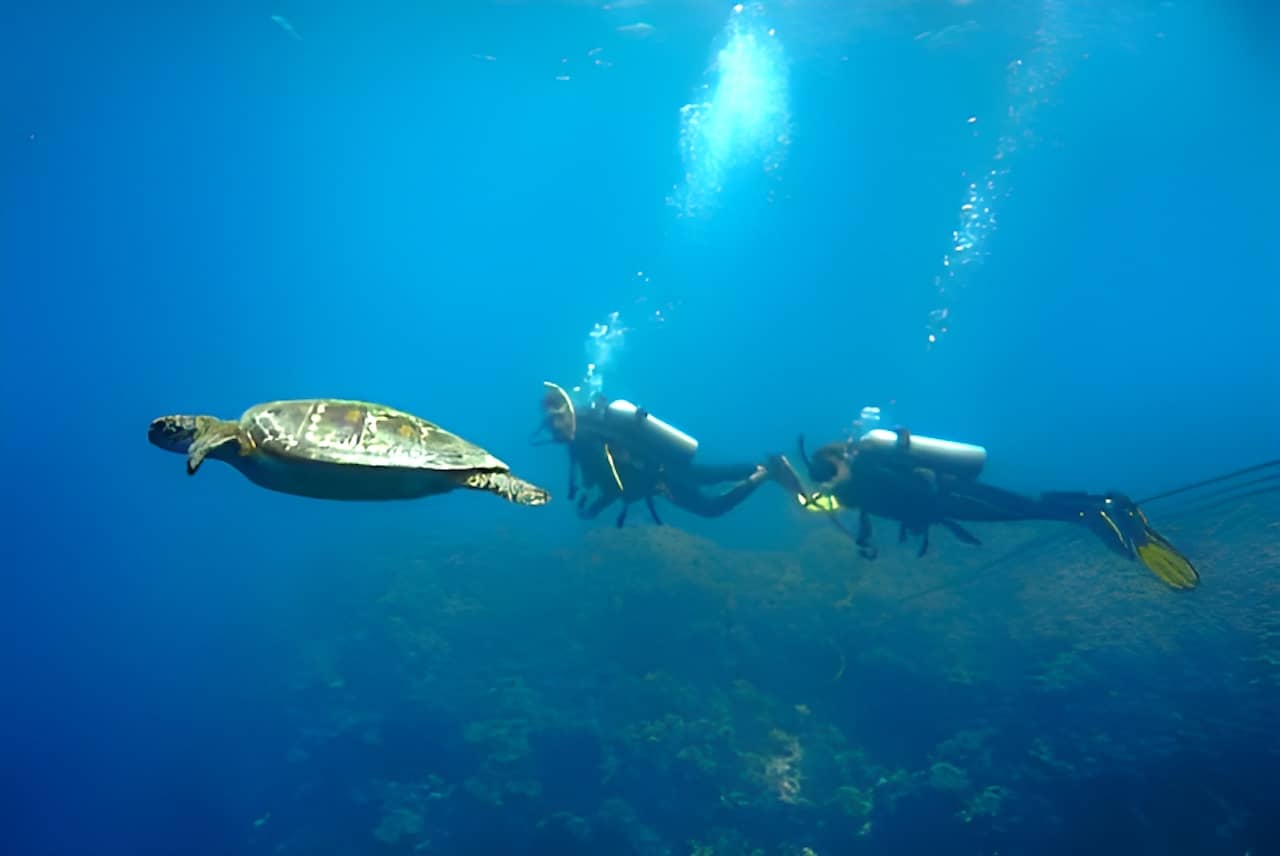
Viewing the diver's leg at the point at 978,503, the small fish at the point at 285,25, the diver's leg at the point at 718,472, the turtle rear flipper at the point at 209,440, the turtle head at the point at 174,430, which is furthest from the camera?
the small fish at the point at 285,25

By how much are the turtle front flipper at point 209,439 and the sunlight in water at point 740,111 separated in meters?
26.3

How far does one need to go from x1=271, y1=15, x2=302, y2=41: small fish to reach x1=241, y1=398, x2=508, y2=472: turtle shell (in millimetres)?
29016

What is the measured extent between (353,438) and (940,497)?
789cm

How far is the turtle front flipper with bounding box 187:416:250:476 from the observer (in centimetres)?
Answer: 308

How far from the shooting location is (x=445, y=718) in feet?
41.3

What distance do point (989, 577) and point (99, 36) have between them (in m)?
35.4

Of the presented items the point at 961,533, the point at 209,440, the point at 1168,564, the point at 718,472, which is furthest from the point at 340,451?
the point at 1168,564

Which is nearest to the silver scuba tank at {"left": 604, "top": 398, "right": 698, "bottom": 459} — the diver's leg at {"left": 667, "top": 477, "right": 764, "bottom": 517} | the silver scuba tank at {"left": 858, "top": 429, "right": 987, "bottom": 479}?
the diver's leg at {"left": 667, "top": 477, "right": 764, "bottom": 517}

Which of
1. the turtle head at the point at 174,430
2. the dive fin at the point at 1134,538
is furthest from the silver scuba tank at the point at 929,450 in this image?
the turtle head at the point at 174,430

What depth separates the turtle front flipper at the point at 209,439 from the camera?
3076mm

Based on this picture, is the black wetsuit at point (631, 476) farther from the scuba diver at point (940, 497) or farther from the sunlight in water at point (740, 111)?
the sunlight in water at point (740, 111)

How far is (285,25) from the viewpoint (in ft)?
83.6

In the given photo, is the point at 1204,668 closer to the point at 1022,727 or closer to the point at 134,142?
the point at 1022,727

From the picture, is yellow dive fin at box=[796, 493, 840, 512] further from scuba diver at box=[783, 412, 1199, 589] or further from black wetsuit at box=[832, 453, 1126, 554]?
black wetsuit at box=[832, 453, 1126, 554]
